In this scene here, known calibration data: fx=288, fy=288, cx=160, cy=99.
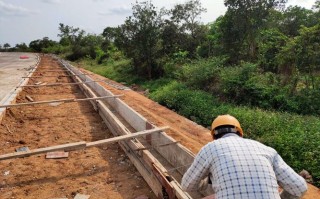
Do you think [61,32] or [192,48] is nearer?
[192,48]

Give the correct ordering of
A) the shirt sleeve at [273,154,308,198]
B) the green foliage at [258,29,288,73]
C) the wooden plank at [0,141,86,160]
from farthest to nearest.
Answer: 1. the green foliage at [258,29,288,73]
2. the wooden plank at [0,141,86,160]
3. the shirt sleeve at [273,154,308,198]

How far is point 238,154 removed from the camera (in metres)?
2.42

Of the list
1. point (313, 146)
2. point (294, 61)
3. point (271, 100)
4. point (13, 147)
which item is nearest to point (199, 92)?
point (271, 100)

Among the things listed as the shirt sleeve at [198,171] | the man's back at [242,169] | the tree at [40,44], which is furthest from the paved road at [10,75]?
the tree at [40,44]

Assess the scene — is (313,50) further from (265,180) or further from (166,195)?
(265,180)

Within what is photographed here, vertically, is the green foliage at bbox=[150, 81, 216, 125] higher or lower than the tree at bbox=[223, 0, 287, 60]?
lower

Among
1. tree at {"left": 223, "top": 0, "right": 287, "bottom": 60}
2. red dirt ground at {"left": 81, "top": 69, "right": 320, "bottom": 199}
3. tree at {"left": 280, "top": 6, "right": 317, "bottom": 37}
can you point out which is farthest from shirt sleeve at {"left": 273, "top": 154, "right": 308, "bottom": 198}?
tree at {"left": 280, "top": 6, "right": 317, "bottom": 37}

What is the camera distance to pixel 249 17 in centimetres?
1285

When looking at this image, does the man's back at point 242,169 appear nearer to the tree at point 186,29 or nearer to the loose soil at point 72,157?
the loose soil at point 72,157

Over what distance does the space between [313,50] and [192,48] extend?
33.4 feet

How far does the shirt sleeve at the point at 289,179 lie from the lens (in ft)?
A: 8.09

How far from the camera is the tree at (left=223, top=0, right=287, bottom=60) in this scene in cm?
1272

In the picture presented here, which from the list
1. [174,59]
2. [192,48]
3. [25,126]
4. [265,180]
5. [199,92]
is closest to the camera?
[265,180]

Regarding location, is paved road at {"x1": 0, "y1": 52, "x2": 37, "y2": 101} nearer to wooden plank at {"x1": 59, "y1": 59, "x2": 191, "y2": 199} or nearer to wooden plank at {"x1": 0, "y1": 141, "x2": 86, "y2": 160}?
wooden plank at {"x1": 59, "y1": 59, "x2": 191, "y2": 199}
